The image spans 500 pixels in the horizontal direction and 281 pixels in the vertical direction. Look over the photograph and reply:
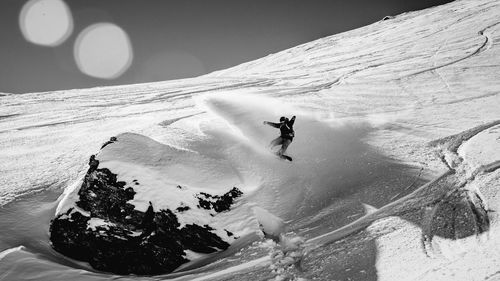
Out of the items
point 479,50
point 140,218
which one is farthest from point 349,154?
point 479,50

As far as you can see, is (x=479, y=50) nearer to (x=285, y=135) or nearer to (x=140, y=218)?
(x=285, y=135)

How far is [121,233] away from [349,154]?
18.4 feet

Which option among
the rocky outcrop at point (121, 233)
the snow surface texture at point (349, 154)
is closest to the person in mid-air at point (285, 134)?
the snow surface texture at point (349, 154)

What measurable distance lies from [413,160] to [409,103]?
20.0 feet

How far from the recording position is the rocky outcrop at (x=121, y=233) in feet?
18.3

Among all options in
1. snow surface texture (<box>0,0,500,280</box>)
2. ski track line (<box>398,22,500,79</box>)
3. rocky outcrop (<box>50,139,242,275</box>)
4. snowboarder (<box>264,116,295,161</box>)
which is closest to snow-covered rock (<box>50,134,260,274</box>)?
rocky outcrop (<box>50,139,242,275</box>)

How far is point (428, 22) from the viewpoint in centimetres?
3653

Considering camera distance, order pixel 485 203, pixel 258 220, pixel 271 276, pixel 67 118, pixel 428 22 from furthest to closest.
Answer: pixel 428 22
pixel 67 118
pixel 258 220
pixel 485 203
pixel 271 276

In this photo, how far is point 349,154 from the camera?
28.1 feet

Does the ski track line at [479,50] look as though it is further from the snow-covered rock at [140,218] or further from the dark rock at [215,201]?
the snow-covered rock at [140,218]

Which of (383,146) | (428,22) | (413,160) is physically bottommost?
(413,160)

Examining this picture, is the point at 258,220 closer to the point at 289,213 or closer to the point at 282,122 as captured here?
the point at 289,213

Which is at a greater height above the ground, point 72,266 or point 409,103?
point 409,103

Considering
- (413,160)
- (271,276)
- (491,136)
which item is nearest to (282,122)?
(413,160)
